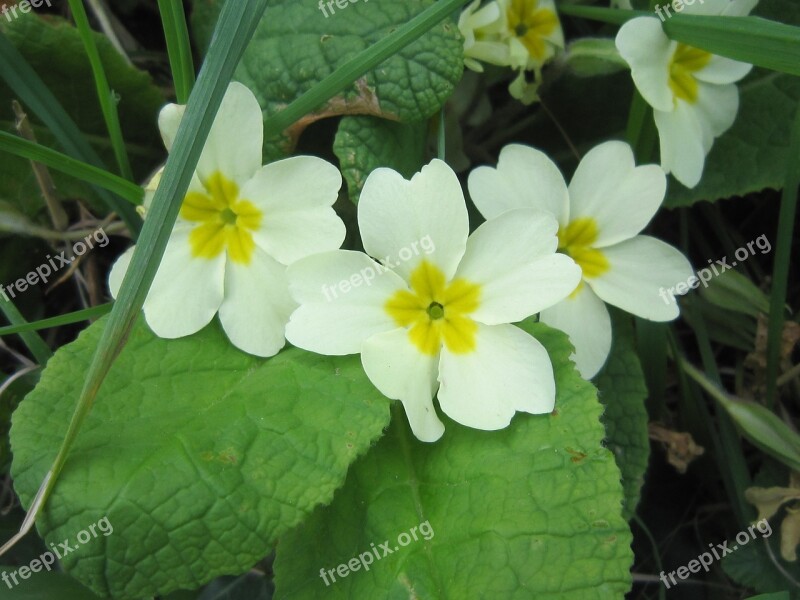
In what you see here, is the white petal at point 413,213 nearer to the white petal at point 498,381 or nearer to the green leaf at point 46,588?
the white petal at point 498,381

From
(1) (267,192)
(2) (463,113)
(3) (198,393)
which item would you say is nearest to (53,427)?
(3) (198,393)

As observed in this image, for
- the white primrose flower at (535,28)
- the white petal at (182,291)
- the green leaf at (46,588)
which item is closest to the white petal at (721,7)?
the white primrose flower at (535,28)

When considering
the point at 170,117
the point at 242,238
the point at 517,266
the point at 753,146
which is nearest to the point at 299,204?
the point at 242,238

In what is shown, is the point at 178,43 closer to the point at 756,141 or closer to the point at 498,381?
the point at 498,381

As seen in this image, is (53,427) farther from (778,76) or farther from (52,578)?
(778,76)

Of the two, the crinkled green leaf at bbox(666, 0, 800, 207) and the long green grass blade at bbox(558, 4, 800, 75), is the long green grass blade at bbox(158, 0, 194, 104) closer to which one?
the long green grass blade at bbox(558, 4, 800, 75)

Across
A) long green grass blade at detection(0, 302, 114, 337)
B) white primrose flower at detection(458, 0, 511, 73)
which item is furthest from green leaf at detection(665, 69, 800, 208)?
long green grass blade at detection(0, 302, 114, 337)
